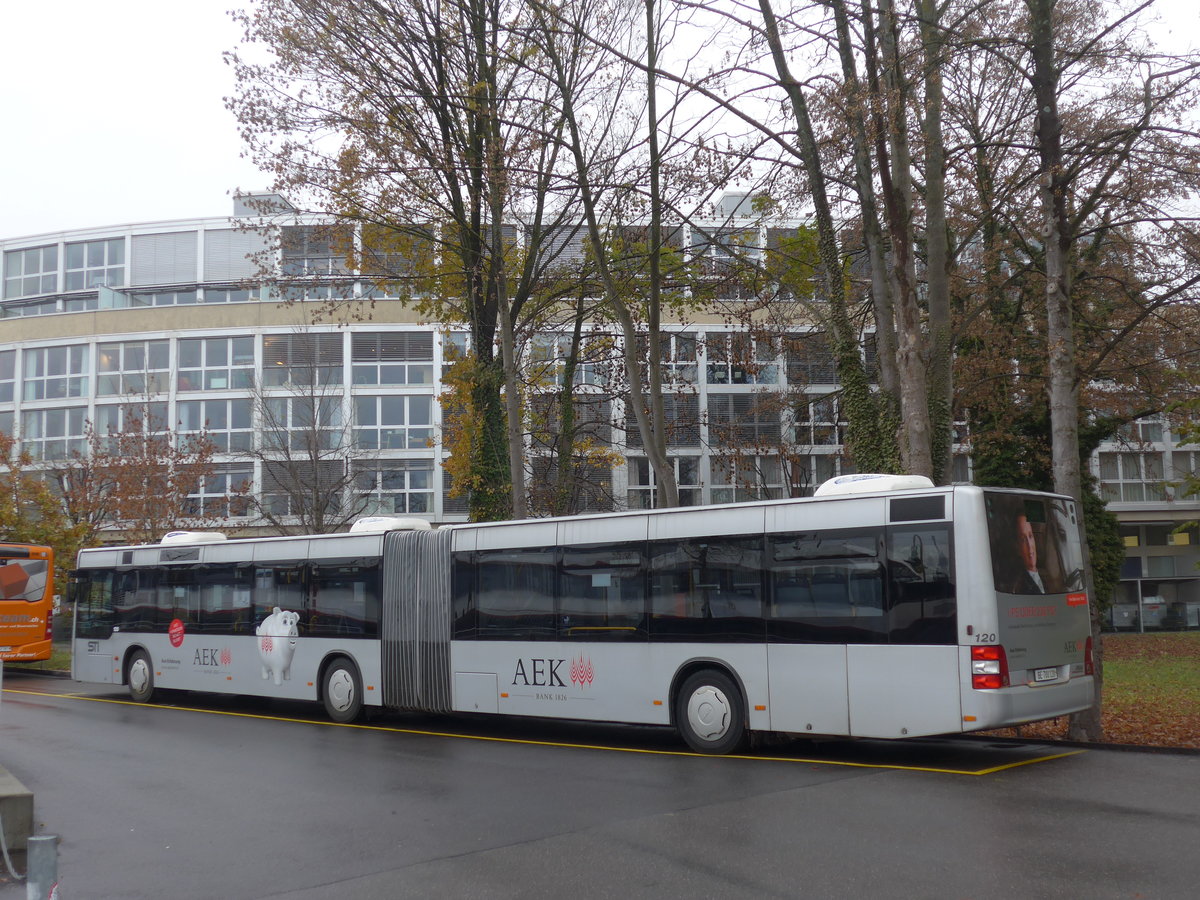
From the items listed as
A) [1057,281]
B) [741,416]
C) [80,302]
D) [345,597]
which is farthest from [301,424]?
[1057,281]

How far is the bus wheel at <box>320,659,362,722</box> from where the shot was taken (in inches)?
662

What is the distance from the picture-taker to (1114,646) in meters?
38.8

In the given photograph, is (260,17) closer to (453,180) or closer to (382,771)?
(453,180)

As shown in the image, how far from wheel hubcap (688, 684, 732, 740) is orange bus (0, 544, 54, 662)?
68.7ft

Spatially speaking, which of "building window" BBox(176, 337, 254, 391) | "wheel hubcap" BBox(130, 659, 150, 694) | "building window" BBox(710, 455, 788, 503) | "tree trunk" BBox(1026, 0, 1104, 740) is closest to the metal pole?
"tree trunk" BBox(1026, 0, 1104, 740)

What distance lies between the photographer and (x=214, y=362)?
4897cm

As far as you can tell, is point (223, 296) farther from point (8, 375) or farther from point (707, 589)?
point (707, 589)

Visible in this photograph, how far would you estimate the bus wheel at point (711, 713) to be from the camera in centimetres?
1217

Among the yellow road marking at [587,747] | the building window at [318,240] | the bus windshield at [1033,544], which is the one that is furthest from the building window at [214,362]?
the bus windshield at [1033,544]

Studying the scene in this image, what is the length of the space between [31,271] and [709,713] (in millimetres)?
52961

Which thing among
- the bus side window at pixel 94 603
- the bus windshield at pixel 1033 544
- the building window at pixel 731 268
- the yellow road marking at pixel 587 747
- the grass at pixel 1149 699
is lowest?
the grass at pixel 1149 699

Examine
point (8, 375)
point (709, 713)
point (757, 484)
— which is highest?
point (8, 375)

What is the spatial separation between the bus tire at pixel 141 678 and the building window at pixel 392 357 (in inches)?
1107

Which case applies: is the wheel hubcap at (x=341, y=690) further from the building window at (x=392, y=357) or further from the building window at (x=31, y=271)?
the building window at (x=31, y=271)
